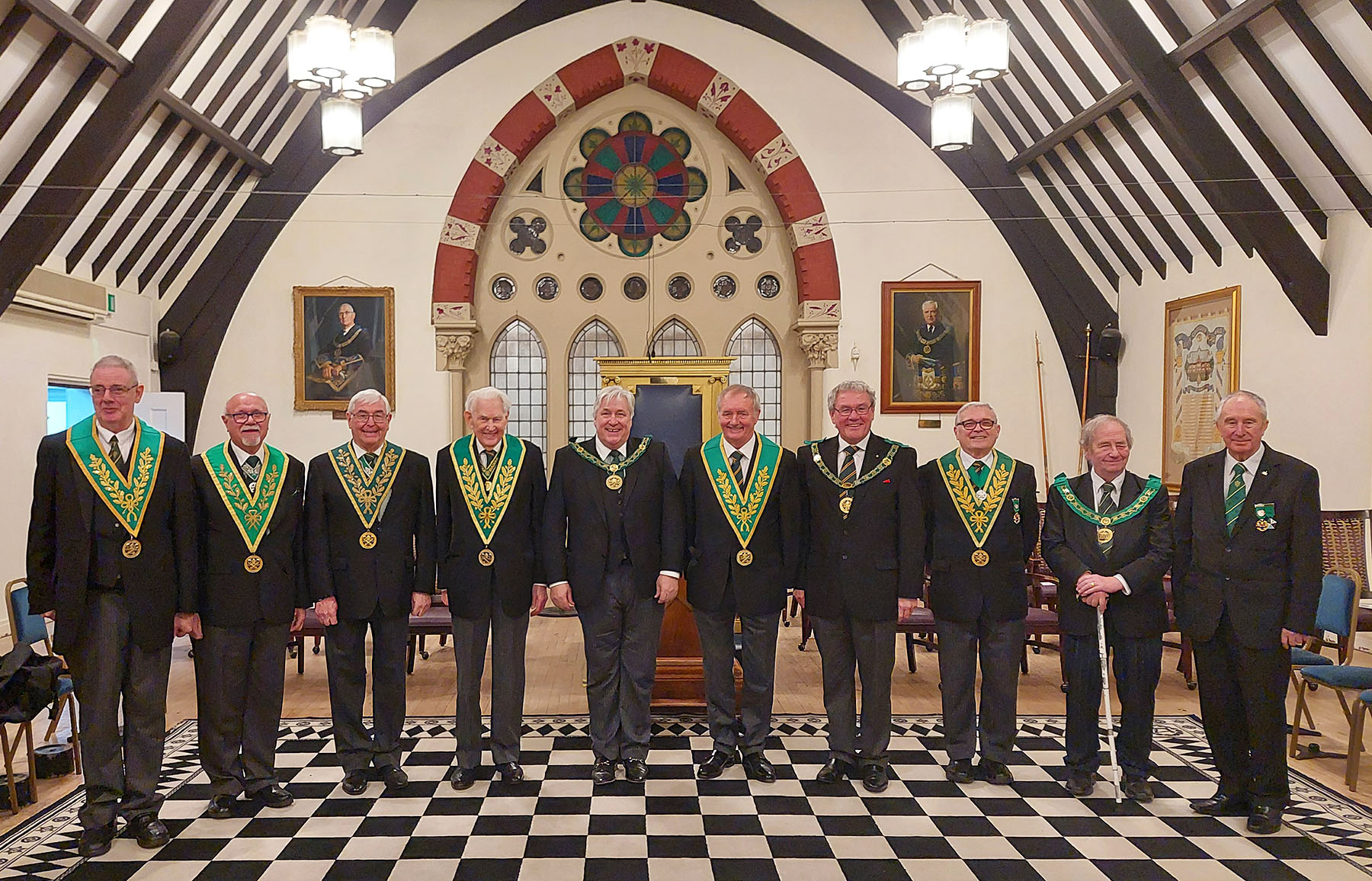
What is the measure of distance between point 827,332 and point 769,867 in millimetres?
6893

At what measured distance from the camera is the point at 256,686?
385cm

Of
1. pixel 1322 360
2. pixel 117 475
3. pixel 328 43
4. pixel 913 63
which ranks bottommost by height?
pixel 117 475

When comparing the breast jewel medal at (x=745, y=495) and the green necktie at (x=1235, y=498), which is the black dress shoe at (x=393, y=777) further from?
the green necktie at (x=1235, y=498)

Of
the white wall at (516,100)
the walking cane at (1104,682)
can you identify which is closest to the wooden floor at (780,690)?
the walking cane at (1104,682)

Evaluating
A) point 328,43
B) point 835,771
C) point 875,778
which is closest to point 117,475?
point 835,771

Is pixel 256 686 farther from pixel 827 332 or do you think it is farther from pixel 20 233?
pixel 827 332

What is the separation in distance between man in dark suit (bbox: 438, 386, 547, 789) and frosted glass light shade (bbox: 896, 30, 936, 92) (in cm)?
404

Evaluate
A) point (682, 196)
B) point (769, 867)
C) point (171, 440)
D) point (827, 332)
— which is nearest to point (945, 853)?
point (769, 867)

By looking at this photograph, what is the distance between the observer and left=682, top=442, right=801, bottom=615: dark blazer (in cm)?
408

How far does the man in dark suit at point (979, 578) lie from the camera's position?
4055mm

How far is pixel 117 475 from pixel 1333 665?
5.38 meters

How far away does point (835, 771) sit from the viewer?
4.14 meters

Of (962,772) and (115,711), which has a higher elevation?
(115,711)

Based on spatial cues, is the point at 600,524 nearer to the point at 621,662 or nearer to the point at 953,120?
the point at 621,662
